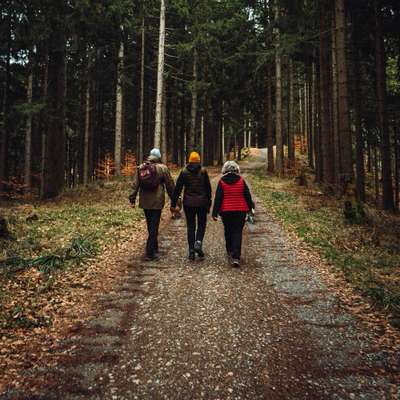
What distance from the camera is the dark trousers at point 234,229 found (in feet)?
23.8

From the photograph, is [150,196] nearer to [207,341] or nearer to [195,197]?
[195,197]

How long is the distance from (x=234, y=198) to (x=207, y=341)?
3799 mm

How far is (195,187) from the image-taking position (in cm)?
767

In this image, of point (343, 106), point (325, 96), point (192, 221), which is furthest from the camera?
point (325, 96)

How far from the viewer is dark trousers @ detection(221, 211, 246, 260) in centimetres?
724

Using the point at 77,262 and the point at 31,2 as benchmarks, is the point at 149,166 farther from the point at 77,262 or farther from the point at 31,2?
the point at 31,2

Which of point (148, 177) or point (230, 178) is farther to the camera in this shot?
point (148, 177)

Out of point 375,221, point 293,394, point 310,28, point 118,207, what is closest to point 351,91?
point 310,28

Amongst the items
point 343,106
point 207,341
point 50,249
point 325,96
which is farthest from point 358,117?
point 207,341

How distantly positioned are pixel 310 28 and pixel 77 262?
55.3 ft

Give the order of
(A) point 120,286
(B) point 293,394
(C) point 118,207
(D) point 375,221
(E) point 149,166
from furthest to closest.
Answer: (C) point 118,207 → (D) point 375,221 → (E) point 149,166 → (A) point 120,286 → (B) point 293,394

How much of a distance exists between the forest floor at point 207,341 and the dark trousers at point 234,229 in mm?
453

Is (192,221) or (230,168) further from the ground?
(230,168)

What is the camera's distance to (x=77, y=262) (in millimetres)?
7164
